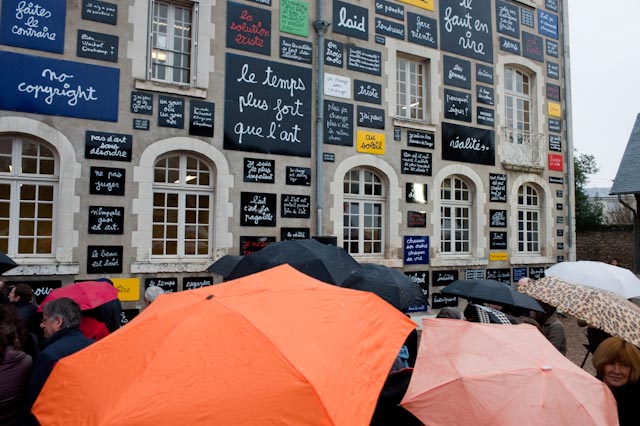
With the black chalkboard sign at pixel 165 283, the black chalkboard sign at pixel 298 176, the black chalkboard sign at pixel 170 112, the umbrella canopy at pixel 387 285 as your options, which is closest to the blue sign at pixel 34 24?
the black chalkboard sign at pixel 170 112

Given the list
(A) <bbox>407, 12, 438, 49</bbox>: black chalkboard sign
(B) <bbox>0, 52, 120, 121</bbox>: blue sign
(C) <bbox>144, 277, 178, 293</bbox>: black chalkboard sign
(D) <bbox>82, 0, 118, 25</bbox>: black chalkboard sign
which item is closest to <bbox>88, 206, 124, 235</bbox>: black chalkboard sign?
(C) <bbox>144, 277, 178, 293</bbox>: black chalkboard sign

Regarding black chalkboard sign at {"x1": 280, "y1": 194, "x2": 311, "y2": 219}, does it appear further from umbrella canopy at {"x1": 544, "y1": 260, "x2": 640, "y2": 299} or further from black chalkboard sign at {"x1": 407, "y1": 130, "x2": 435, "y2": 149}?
umbrella canopy at {"x1": 544, "y1": 260, "x2": 640, "y2": 299}

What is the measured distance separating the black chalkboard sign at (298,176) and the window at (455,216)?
3.64 metres

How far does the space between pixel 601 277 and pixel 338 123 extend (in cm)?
586

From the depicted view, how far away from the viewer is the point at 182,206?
8.58 m

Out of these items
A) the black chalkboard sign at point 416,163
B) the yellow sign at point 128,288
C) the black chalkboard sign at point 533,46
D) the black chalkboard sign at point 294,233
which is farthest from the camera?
the black chalkboard sign at point 533,46

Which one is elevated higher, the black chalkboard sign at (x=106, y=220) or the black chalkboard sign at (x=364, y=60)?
the black chalkboard sign at (x=364, y=60)

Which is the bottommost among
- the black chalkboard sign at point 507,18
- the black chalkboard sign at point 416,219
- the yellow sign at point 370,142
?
the black chalkboard sign at point 416,219

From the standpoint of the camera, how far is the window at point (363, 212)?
10.3 meters

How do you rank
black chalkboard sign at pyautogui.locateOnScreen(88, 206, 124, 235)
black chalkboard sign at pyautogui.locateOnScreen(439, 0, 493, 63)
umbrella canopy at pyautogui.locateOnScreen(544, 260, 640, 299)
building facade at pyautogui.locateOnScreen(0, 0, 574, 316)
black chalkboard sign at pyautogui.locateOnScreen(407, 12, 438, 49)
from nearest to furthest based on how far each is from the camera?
umbrella canopy at pyautogui.locateOnScreen(544, 260, 640, 299) < building facade at pyautogui.locateOnScreen(0, 0, 574, 316) < black chalkboard sign at pyautogui.locateOnScreen(88, 206, 124, 235) < black chalkboard sign at pyautogui.locateOnScreen(407, 12, 438, 49) < black chalkboard sign at pyautogui.locateOnScreen(439, 0, 493, 63)

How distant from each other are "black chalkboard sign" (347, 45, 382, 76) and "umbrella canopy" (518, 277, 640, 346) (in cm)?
728

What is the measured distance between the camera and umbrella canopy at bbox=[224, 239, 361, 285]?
4590 mm

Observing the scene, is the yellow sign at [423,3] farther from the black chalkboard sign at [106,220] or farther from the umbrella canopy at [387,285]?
the umbrella canopy at [387,285]

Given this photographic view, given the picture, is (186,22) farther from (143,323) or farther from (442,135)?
(143,323)
